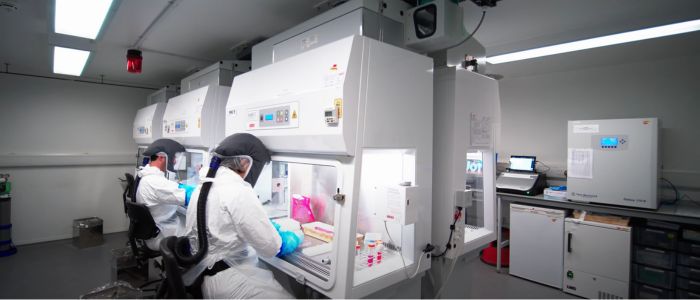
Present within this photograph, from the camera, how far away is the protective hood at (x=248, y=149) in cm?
168

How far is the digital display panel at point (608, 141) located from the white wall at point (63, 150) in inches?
245

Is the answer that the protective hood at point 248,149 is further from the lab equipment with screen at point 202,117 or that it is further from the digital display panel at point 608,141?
the digital display panel at point 608,141

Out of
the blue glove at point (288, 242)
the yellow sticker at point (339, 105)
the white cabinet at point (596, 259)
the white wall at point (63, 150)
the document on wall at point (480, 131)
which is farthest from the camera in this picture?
the white wall at point (63, 150)

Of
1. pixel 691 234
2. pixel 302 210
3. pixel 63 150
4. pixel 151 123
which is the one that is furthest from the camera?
pixel 63 150

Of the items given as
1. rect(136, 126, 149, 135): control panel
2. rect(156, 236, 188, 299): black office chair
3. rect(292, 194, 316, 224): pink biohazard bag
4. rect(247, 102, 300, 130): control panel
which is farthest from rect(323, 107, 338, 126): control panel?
rect(136, 126, 149, 135): control panel

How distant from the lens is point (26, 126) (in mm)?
4512

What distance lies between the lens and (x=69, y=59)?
→ 3.00m

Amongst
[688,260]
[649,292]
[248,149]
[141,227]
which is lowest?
[649,292]

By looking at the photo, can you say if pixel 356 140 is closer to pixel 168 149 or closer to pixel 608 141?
pixel 168 149

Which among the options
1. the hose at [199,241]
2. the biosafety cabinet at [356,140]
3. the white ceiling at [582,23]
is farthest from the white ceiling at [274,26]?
the hose at [199,241]

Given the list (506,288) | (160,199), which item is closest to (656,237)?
(506,288)

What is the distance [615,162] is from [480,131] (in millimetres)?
1963

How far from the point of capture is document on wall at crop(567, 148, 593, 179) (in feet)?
10.3

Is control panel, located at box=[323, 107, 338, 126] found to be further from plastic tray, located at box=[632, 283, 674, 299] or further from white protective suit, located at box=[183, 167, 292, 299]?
plastic tray, located at box=[632, 283, 674, 299]
